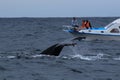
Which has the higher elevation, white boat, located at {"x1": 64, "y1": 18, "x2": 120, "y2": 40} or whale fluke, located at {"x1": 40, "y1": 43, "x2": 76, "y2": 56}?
whale fluke, located at {"x1": 40, "y1": 43, "x2": 76, "y2": 56}

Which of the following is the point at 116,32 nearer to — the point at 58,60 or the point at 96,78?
the point at 58,60

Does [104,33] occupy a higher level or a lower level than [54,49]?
lower

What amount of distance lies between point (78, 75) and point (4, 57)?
867 centimetres

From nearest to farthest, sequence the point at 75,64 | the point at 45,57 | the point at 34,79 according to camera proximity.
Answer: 1. the point at 34,79
2. the point at 75,64
3. the point at 45,57

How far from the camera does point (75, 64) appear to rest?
26.6 metres

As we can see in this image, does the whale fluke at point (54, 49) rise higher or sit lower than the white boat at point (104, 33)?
higher

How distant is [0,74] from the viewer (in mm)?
22516

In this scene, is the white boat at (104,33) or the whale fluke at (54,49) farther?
the white boat at (104,33)

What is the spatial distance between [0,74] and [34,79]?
7.19 feet

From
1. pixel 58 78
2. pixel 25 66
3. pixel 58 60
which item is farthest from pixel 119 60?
pixel 58 78

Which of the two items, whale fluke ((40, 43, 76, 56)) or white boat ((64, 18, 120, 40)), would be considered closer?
whale fluke ((40, 43, 76, 56))

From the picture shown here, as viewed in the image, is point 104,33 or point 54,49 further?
point 104,33

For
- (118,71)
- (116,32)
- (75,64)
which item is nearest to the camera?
(118,71)

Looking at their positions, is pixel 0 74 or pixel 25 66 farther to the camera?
pixel 25 66
